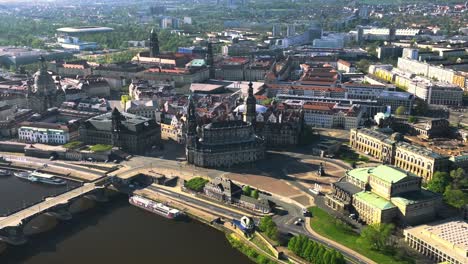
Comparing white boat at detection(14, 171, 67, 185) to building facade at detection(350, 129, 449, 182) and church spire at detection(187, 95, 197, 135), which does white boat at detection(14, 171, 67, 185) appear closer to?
church spire at detection(187, 95, 197, 135)

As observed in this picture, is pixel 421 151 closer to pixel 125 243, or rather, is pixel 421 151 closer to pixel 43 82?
pixel 125 243

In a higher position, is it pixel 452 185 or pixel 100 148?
pixel 100 148

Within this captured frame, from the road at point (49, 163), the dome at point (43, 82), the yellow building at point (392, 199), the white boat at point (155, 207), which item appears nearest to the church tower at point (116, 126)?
the road at point (49, 163)

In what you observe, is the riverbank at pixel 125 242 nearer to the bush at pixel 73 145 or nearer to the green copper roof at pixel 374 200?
the green copper roof at pixel 374 200

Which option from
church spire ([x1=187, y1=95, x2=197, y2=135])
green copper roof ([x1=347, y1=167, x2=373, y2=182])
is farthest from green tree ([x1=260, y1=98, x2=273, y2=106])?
green copper roof ([x1=347, y1=167, x2=373, y2=182])

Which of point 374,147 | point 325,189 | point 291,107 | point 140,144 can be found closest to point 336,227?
point 325,189

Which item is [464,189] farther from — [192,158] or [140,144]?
[140,144]

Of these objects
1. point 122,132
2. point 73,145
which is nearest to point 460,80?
point 122,132
